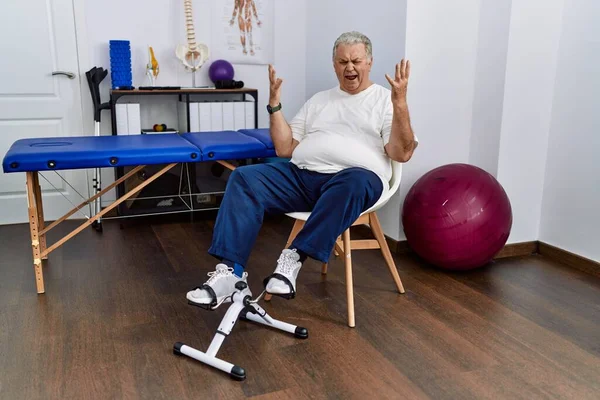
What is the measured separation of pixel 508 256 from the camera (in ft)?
10.1

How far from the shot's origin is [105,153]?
95.8 inches

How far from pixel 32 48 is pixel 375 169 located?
2473 mm

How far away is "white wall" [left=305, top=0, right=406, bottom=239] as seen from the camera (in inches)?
117

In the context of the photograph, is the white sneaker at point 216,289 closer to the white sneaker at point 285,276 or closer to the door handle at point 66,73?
the white sneaker at point 285,276

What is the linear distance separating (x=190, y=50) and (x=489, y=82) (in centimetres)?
194

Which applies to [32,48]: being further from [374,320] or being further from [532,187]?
[532,187]

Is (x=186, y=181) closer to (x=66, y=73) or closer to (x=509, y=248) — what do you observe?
(x=66, y=73)

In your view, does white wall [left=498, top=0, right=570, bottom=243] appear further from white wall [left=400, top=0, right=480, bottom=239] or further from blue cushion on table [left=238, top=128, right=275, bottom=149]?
blue cushion on table [left=238, top=128, right=275, bottom=149]

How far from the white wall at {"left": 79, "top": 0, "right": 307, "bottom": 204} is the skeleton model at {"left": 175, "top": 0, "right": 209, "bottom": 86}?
4.7 inches

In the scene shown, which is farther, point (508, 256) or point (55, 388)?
point (508, 256)

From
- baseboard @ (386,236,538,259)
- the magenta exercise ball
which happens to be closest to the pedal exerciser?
the magenta exercise ball

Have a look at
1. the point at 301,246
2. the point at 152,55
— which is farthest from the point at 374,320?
the point at 152,55

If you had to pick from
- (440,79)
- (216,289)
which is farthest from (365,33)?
(216,289)

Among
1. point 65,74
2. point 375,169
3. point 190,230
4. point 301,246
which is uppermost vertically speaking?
point 65,74
